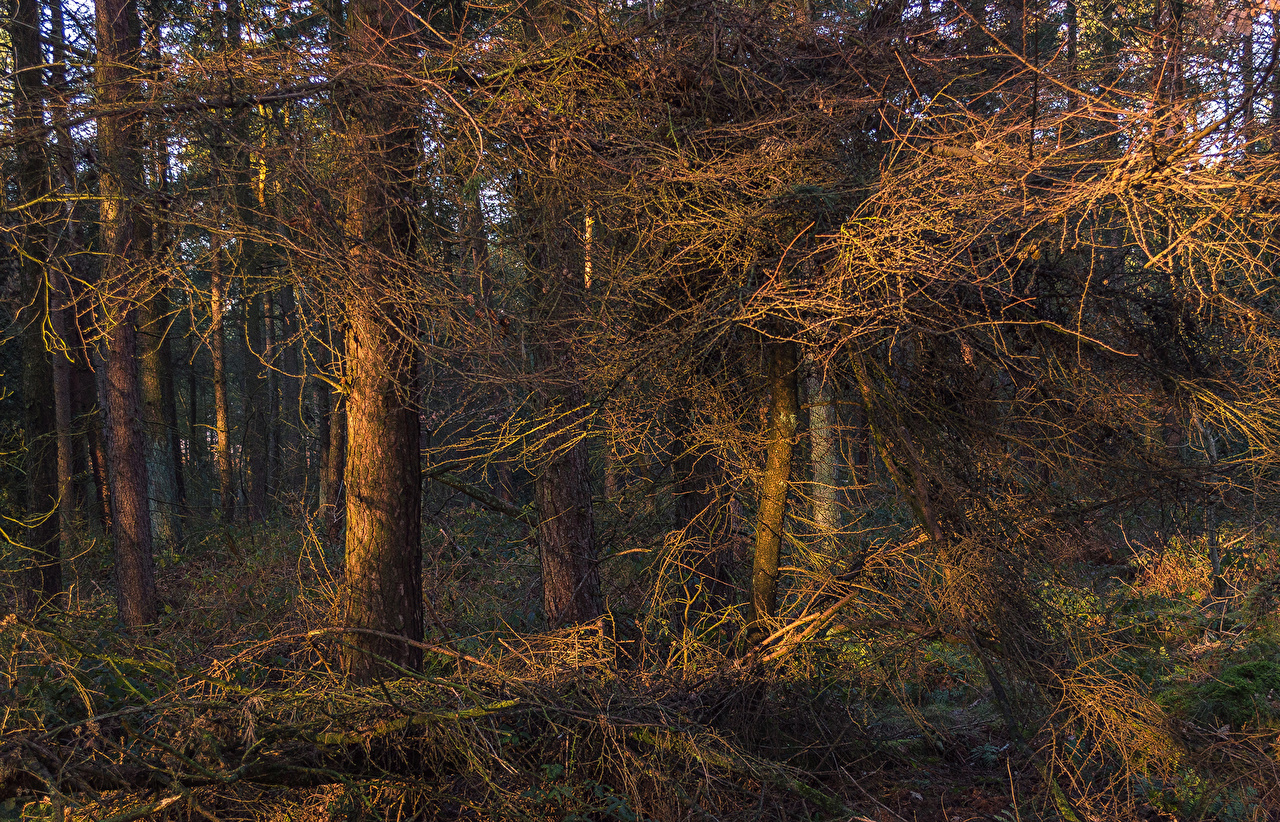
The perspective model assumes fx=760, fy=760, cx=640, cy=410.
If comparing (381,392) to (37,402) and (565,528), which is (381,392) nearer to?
(565,528)

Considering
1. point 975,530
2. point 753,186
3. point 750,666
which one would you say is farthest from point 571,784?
point 753,186

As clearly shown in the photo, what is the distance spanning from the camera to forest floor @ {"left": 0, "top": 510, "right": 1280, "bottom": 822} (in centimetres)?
388

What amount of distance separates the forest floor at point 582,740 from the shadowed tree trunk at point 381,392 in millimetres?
297

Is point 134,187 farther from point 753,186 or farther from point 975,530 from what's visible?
point 975,530

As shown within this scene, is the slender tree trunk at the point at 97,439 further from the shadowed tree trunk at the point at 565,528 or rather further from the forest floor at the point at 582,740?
the forest floor at the point at 582,740

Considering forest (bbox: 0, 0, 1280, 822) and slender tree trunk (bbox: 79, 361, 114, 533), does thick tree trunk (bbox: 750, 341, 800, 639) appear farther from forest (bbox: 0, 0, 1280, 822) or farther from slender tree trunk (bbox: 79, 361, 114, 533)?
slender tree trunk (bbox: 79, 361, 114, 533)

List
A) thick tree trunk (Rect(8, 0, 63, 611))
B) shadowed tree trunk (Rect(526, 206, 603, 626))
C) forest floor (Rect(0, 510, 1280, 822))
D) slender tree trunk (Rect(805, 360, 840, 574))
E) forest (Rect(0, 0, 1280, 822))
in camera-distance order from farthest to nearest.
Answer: thick tree trunk (Rect(8, 0, 63, 611))
slender tree trunk (Rect(805, 360, 840, 574))
shadowed tree trunk (Rect(526, 206, 603, 626))
forest (Rect(0, 0, 1280, 822))
forest floor (Rect(0, 510, 1280, 822))

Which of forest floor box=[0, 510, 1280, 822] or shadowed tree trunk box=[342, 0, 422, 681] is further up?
shadowed tree trunk box=[342, 0, 422, 681]

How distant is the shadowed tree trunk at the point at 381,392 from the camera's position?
4.93 m

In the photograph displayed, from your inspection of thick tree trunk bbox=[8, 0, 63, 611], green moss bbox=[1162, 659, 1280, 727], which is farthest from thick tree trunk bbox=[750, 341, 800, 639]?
thick tree trunk bbox=[8, 0, 63, 611]

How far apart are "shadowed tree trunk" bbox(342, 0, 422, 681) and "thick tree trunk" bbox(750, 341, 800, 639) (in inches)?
99.8

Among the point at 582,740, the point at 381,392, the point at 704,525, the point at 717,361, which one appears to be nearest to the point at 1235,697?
the point at 704,525

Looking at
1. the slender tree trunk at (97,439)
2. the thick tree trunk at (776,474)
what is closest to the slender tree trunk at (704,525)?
Result: the thick tree trunk at (776,474)

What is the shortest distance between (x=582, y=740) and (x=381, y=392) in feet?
8.63
